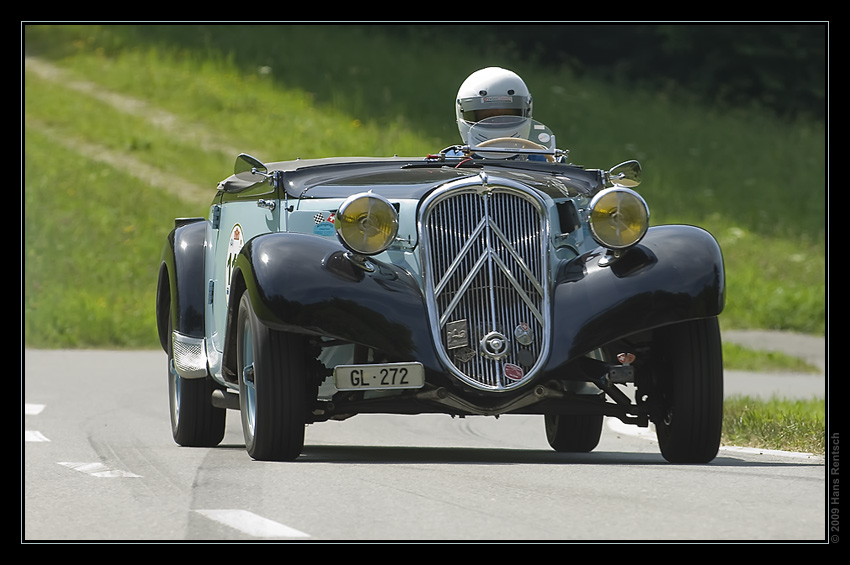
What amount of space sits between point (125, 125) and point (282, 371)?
2605 centimetres

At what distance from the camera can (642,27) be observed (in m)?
45.0

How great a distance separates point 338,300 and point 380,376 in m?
0.41

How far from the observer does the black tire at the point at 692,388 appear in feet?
27.0

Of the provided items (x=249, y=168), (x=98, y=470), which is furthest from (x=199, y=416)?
(x=98, y=470)

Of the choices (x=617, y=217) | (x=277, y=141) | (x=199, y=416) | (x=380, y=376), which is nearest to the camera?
(x=380, y=376)

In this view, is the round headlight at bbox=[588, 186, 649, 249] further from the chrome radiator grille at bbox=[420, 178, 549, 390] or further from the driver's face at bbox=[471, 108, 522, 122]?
the driver's face at bbox=[471, 108, 522, 122]

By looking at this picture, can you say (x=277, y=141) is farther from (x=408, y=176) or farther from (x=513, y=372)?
(x=513, y=372)

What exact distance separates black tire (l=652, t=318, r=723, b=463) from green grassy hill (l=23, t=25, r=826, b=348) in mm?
14778

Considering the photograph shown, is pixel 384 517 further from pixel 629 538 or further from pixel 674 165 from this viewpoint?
pixel 674 165

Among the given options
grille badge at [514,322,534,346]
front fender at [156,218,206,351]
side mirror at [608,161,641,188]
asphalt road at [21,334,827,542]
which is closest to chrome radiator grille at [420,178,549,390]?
grille badge at [514,322,534,346]

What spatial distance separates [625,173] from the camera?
9500 millimetres

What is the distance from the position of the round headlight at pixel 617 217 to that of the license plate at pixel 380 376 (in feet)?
3.89

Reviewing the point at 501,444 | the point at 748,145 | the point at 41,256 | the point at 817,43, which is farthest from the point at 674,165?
the point at 501,444

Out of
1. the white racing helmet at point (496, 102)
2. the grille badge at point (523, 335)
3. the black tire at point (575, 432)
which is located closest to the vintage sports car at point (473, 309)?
the grille badge at point (523, 335)
